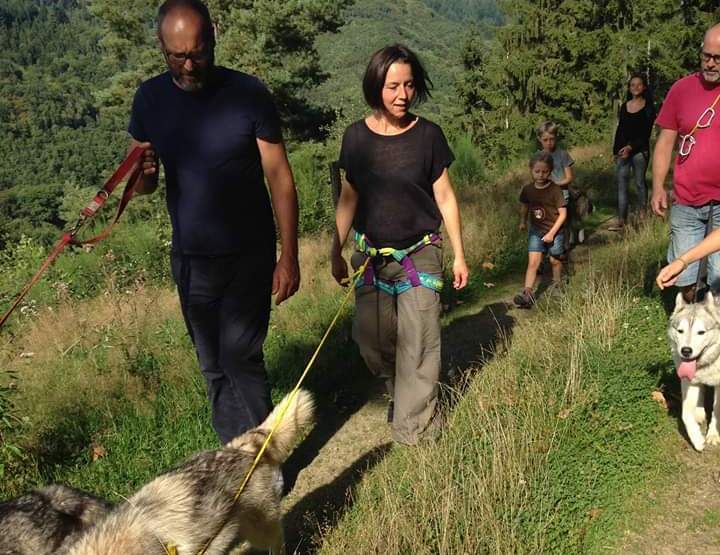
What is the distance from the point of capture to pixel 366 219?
12.4 feet

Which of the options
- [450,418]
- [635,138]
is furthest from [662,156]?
[635,138]

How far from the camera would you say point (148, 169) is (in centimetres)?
300

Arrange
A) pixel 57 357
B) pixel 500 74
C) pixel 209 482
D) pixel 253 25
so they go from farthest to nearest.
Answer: pixel 500 74 → pixel 253 25 → pixel 57 357 → pixel 209 482

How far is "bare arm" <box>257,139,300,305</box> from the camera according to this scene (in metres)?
3.13

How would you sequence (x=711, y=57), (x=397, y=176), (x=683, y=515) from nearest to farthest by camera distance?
(x=683, y=515) → (x=397, y=176) → (x=711, y=57)

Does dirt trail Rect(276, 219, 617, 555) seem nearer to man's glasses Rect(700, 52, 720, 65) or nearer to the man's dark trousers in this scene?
the man's dark trousers

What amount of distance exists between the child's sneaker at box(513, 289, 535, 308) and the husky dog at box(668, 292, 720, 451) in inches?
96.0

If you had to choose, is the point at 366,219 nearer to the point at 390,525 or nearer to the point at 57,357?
the point at 390,525

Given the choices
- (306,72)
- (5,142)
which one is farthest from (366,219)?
(5,142)

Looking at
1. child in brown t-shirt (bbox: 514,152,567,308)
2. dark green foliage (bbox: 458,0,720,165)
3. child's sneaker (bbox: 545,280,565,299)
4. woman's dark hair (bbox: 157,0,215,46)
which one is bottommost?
child's sneaker (bbox: 545,280,565,299)

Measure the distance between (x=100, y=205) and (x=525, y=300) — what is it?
Answer: 449cm

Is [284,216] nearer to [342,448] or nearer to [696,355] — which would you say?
[342,448]

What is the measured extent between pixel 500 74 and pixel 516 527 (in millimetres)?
32874

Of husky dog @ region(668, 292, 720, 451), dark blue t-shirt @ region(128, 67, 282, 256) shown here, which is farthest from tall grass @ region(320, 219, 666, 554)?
dark blue t-shirt @ region(128, 67, 282, 256)
